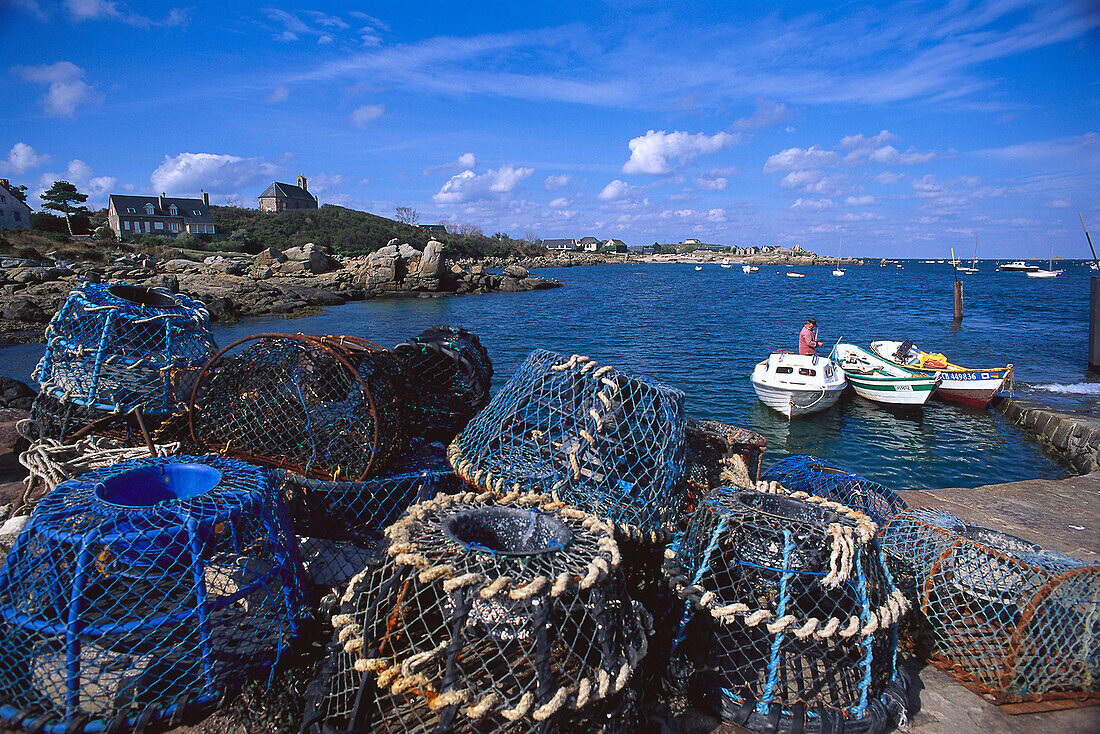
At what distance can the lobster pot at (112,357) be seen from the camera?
14.2ft

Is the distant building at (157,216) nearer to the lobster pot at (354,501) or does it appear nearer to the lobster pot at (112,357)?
the lobster pot at (112,357)

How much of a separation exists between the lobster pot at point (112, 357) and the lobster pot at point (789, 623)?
395cm

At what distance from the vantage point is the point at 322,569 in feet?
11.4

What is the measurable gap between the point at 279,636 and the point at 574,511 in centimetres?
157

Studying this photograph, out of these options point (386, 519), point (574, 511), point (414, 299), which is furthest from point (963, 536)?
point (414, 299)

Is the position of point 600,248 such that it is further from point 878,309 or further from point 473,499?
point 473,499

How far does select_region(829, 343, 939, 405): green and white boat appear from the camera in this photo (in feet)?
46.8

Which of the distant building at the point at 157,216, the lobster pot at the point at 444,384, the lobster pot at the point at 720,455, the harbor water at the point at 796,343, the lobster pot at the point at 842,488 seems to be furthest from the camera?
the distant building at the point at 157,216

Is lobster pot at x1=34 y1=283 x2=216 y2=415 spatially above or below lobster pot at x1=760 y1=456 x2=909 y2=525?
above

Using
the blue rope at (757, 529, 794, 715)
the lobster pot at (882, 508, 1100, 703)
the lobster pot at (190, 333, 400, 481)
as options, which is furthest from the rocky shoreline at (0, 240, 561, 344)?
the lobster pot at (882, 508, 1100, 703)

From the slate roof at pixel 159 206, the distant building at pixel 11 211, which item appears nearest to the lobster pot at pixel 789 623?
the distant building at pixel 11 211

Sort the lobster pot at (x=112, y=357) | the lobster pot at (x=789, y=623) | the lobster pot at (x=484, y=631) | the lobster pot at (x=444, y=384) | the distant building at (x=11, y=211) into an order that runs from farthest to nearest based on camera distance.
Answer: the distant building at (x=11, y=211), the lobster pot at (x=444, y=384), the lobster pot at (x=112, y=357), the lobster pot at (x=789, y=623), the lobster pot at (x=484, y=631)

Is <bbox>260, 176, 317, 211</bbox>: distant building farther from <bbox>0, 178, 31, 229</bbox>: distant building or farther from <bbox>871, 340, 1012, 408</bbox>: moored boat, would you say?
<bbox>871, 340, 1012, 408</bbox>: moored boat

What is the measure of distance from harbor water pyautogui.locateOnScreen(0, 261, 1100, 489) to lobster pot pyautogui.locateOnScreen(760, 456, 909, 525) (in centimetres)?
695
